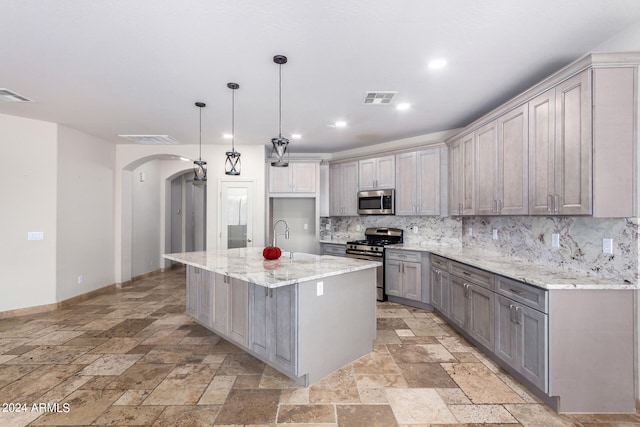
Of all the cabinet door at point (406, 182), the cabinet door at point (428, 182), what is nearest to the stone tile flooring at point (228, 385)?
the cabinet door at point (428, 182)

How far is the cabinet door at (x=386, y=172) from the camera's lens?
518 cm

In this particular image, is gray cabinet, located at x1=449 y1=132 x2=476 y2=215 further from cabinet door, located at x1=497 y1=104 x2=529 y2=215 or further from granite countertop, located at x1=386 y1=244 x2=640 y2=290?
granite countertop, located at x1=386 y1=244 x2=640 y2=290

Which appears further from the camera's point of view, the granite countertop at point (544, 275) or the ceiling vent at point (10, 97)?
the ceiling vent at point (10, 97)

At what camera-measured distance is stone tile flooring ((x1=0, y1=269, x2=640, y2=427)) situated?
2.13 meters

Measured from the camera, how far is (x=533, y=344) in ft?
7.60

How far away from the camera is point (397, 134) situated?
5.09 meters

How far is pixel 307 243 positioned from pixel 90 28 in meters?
4.91

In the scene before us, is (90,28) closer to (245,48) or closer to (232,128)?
(245,48)

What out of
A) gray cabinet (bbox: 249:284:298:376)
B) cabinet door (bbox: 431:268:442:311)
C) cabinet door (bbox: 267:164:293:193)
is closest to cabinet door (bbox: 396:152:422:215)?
cabinet door (bbox: 431:268:442:311)

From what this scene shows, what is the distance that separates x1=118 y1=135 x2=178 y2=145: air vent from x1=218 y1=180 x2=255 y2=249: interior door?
115 cm

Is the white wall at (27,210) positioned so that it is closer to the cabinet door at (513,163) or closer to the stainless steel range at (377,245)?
the stainless steel range at (377,245)

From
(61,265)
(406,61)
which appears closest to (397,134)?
(406,61)

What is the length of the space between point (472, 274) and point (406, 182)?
7.01 ft

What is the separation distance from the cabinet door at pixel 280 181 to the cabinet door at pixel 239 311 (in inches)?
121
